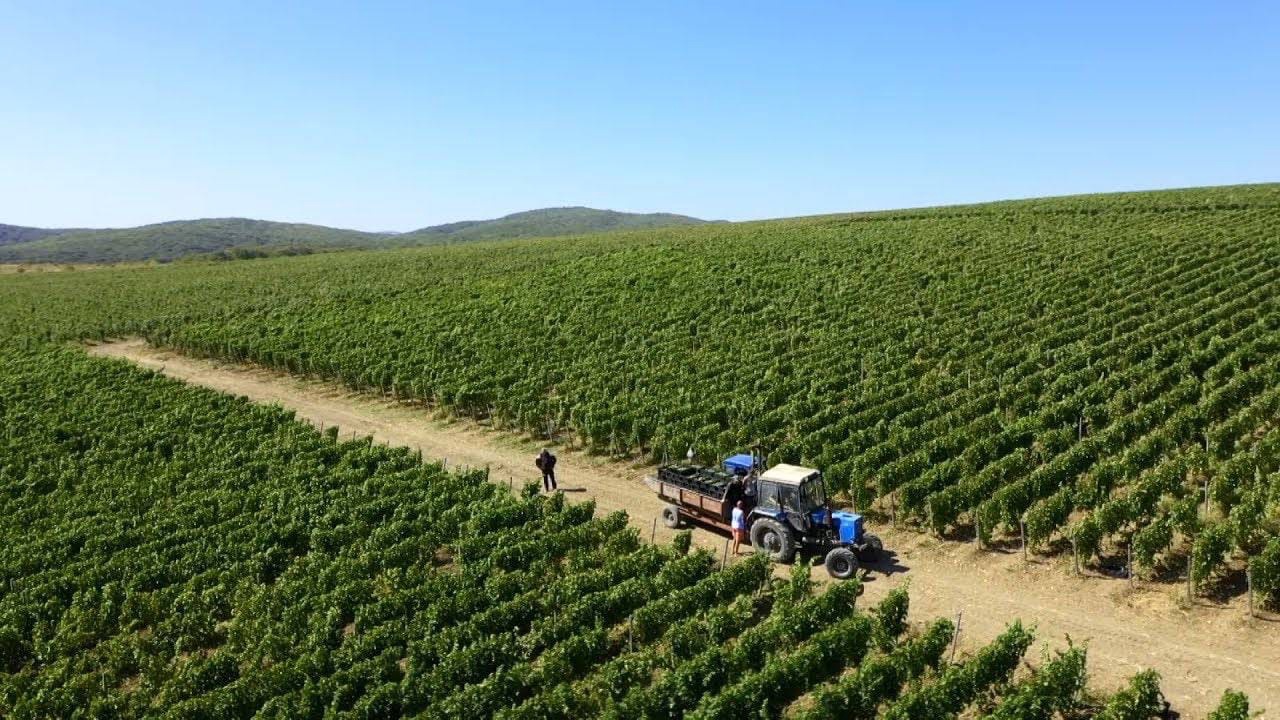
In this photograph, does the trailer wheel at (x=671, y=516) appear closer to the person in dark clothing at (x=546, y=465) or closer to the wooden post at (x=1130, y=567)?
the person in dark clothing at (x=546, y=465)

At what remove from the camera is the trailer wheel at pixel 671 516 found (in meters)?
19.9

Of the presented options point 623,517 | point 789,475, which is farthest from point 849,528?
point 623,517

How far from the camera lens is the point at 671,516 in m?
20.0

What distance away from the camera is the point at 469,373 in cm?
3509

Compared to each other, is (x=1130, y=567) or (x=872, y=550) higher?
(x=1130, y=567)

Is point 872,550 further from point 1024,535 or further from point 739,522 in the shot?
point 1024,535

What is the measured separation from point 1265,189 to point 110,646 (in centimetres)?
9024

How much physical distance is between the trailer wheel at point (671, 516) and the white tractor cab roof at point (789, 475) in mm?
3252

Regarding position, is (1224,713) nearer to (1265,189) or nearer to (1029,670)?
(1029,670)

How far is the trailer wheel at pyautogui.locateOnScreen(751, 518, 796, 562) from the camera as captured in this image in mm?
17062

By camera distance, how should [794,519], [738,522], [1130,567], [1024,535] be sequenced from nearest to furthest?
[1130,567], [794,519], [1024,535], [738,522]

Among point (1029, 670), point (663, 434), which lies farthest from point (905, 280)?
point (1029, 670)

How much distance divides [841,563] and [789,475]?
2.23 meters

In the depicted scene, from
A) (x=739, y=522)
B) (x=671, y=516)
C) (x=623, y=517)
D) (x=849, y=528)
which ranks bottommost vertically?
(x=671, y=516)
